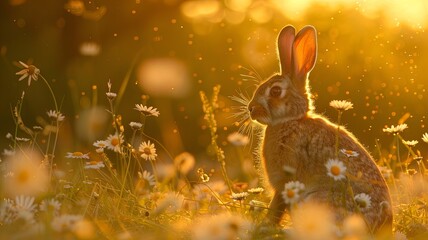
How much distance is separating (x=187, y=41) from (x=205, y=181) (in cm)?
727

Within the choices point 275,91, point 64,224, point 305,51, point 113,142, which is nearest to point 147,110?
point 113,142

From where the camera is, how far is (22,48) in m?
11.3

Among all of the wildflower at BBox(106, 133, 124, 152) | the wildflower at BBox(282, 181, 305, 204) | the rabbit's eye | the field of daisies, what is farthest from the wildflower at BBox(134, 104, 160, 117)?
the wildflower at BBox(282, 181, 305, 204)

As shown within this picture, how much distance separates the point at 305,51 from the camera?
6.04 metres

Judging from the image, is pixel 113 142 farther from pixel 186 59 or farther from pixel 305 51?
pixel 186 59

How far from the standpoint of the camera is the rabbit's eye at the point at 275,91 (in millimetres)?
5758

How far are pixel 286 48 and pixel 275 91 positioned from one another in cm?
45

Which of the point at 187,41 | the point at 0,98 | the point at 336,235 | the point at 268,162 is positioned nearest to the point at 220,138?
the point at 187,41

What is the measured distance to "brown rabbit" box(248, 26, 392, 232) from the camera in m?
4.91

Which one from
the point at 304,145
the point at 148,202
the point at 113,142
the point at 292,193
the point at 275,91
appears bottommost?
the point at 148,202

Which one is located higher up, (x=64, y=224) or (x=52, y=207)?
(x=64, y=224)

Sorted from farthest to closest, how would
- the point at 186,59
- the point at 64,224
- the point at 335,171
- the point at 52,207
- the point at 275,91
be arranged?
1. the point at 186,59
2. the point at 275,91
3. the point at 335,171
4. the point at 52,207
5. the point at 64,224

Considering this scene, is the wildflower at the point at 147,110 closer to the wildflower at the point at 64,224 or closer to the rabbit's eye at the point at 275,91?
the rabbit's eye at the point at 275,91

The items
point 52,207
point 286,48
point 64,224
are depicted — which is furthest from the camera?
point 286,48
